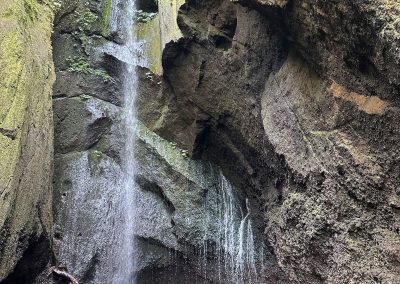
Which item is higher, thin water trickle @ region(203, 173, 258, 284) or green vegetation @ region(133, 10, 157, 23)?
green vegetation @ region(133, 10, 157, 23)

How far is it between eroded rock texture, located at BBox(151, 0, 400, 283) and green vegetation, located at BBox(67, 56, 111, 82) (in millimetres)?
1741

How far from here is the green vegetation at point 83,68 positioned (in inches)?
388

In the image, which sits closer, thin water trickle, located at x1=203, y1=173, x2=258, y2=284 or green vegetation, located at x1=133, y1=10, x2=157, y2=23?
thin water trickle, located at x1=203, y1=173, x2=258, y2=284

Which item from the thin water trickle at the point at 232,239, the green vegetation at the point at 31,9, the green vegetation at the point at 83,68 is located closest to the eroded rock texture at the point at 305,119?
the thin water trickle at the point at 232,239

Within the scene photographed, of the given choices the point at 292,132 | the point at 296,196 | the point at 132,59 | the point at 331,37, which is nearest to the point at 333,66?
the point at 331,37

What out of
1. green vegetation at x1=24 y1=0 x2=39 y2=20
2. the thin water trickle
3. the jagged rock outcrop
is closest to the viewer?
the jagged rock outcrop

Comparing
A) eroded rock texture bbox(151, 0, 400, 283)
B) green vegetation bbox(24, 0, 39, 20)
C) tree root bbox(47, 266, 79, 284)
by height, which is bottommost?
tree root bbox(47, 266, 79, 284)

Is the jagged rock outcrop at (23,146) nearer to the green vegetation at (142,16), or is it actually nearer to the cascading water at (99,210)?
the cascading water at (99,210)

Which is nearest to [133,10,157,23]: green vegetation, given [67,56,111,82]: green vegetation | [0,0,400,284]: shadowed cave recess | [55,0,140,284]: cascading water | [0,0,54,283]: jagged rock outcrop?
[0,0,400,284]: shadowed cave recess

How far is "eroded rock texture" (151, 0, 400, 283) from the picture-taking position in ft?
16.3

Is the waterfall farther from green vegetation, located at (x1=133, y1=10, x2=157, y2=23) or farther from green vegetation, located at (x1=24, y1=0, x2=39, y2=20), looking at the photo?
green vegetation, located at (x1=24, y1=0, x2=39, y2=20)

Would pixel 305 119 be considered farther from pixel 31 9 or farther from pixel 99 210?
pixel 31 9

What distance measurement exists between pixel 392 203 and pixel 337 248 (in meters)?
0.96

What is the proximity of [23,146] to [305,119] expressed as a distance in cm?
399
